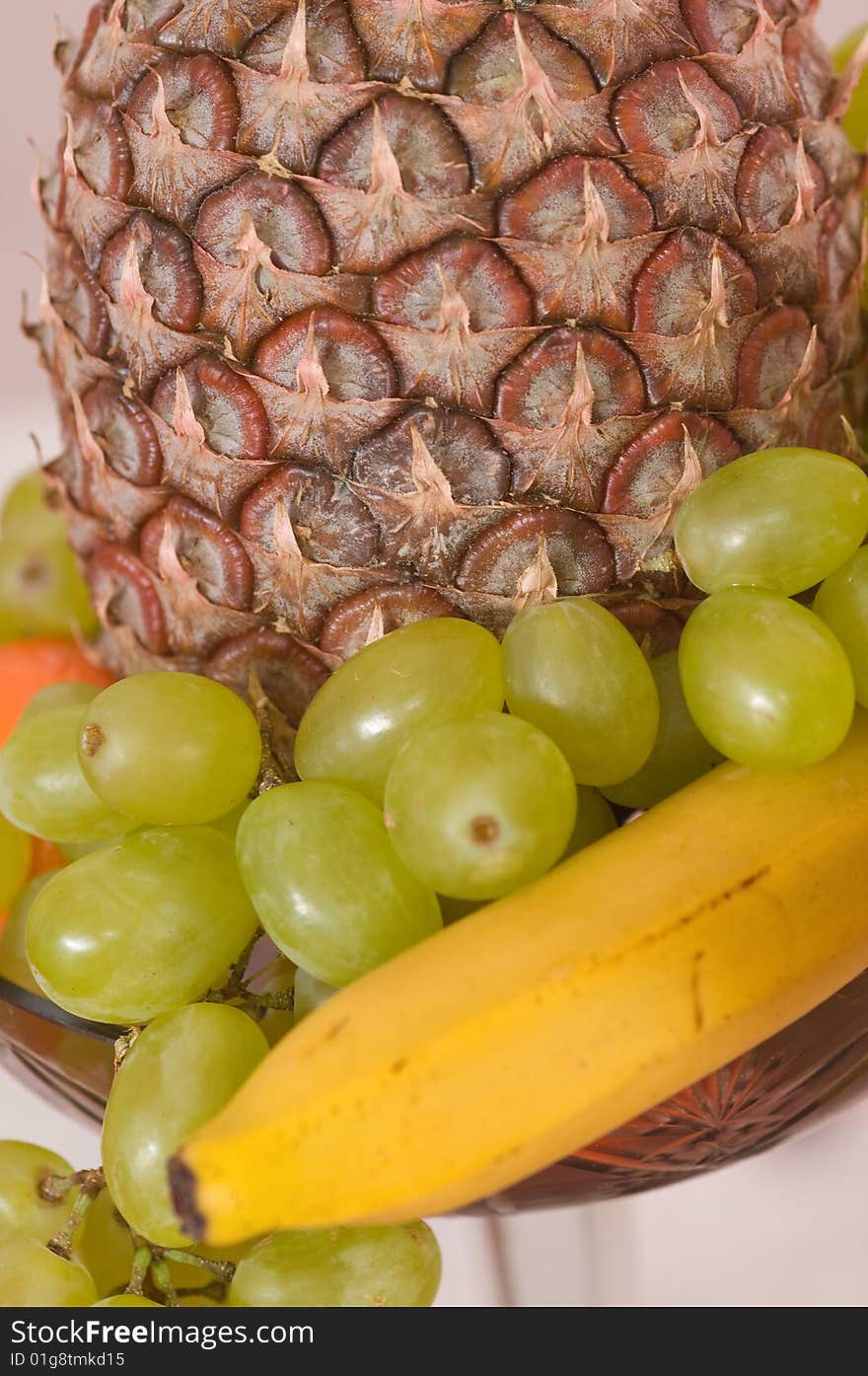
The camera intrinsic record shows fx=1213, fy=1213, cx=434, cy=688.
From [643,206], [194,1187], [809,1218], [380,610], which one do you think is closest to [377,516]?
[380,610]

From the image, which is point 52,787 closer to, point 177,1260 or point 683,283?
point 177,1260

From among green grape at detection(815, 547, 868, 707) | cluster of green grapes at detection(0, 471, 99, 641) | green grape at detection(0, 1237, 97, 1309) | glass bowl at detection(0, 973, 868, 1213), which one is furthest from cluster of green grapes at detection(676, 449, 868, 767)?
cluster of green grapes at detection(0, 471, 99, 641)

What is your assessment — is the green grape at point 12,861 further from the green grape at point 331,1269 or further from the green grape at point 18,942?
the green grape at point 331,1269

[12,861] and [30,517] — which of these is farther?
[30,517]

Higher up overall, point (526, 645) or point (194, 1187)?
point (526, 645)

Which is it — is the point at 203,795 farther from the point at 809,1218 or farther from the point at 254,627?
the point at 809,1218

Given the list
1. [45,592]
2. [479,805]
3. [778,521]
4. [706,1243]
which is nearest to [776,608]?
[778,521]

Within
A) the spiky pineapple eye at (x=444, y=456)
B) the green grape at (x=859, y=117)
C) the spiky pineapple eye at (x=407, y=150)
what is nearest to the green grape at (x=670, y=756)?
the spiky pineapple eye at (x=444, y=456)
